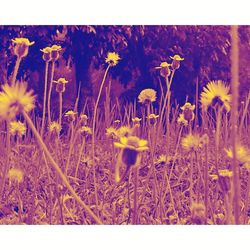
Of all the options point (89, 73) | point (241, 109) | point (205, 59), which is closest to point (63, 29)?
point (89, 73)

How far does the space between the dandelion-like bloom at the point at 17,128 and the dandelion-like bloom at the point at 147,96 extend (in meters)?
0.34

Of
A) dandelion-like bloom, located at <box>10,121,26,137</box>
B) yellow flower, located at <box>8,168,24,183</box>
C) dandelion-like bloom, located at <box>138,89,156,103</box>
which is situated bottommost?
yellow flower, located at <box>8,168,24,183</box>

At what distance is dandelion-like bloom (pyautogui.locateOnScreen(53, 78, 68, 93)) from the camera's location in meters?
1.35

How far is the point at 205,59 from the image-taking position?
4.57ft

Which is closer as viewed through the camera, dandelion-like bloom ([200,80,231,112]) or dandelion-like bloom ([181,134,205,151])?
dandelion-like bloom ([200,80,231,112])

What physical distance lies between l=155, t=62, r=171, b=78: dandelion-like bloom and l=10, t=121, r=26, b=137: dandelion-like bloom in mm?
424

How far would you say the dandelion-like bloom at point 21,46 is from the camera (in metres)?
1.33

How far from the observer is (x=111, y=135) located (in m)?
1.34

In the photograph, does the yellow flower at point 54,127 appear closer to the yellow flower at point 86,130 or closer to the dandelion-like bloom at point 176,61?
the yellow flower at point 86,130

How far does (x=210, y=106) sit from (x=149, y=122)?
19cm

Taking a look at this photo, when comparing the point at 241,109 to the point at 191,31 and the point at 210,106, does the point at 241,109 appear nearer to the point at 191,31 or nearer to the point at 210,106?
the point at 210,106

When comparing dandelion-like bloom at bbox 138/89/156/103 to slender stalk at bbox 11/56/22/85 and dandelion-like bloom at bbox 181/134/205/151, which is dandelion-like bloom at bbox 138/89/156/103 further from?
slender stalk at bbox 11/56/22/85

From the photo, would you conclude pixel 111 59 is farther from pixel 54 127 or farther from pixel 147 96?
pixel 54 127

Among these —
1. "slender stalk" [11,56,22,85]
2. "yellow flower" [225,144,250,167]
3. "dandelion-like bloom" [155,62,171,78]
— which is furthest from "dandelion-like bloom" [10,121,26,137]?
"yellow flower" [225,144,250,167]
